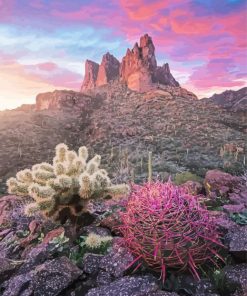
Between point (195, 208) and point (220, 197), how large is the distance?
354 centimetres

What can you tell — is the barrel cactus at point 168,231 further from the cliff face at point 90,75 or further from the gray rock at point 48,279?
the cliff face at point 90,75

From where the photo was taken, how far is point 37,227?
721cm

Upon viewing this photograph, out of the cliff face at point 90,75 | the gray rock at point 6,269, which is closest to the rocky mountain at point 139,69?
the cliff face at point 90,75

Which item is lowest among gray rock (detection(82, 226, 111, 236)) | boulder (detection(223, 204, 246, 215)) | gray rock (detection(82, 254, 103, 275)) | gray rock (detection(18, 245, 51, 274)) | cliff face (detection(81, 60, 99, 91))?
gray rock (detection(18, 245, 51, 274))

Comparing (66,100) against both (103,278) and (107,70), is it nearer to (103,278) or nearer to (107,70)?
(107,70)

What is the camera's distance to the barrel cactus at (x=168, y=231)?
15.8ft

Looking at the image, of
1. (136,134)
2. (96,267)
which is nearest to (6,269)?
(96,267)

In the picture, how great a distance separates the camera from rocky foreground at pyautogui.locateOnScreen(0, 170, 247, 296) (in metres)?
4.84

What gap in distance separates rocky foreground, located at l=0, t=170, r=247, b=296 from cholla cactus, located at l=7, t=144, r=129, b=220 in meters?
0.32

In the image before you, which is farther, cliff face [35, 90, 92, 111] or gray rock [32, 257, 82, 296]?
cliff face [35, 90, 92, 111]

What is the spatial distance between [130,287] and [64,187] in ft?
7.23

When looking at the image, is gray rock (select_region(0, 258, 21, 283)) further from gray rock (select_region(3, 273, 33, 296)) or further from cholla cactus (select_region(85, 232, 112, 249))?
cholla cactus (select_region(85, 232, 112, 249))

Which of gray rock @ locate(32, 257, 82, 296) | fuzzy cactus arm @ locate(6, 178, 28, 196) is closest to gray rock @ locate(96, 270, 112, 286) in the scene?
gray rock @ locate(32, 257, 82, 296)

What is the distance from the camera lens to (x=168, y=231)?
4762 mm
